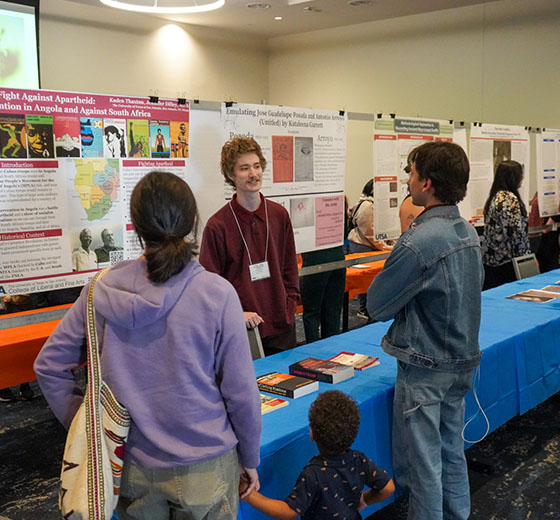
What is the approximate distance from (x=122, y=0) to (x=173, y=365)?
247 inches

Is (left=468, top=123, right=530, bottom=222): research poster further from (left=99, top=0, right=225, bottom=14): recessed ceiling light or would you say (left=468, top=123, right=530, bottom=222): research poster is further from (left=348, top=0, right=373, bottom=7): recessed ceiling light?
(left=99, top=0, right=225, bottom=14): recessed ceiling light

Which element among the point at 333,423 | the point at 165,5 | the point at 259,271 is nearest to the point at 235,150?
the point at 259,271

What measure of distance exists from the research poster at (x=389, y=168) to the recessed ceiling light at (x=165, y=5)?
318 centimetres

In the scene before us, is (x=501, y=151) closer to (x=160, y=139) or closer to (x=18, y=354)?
(x=160, y=139)

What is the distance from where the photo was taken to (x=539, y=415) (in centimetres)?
354

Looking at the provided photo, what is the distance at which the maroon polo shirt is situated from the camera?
2.49 meters

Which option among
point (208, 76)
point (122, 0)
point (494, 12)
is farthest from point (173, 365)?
point (208, 76)

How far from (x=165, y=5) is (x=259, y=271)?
540cm

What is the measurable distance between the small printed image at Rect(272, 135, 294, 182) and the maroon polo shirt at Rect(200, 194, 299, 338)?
802 millimetres

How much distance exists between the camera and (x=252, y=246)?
8.29 feet

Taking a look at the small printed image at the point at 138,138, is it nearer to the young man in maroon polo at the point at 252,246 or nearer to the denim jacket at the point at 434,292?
the young man in maroon polo at the point at 252,246

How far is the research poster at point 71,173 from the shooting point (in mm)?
2416

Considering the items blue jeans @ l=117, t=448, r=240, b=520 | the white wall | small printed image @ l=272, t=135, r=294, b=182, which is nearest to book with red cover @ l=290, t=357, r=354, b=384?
blue jeans @ l=117, t=448, r=240, b=520

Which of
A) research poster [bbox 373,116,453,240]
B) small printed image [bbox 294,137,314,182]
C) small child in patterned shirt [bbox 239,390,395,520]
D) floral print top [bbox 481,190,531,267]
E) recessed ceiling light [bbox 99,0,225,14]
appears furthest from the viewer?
recessed ceiling light [bbox 99,0,225,14]
